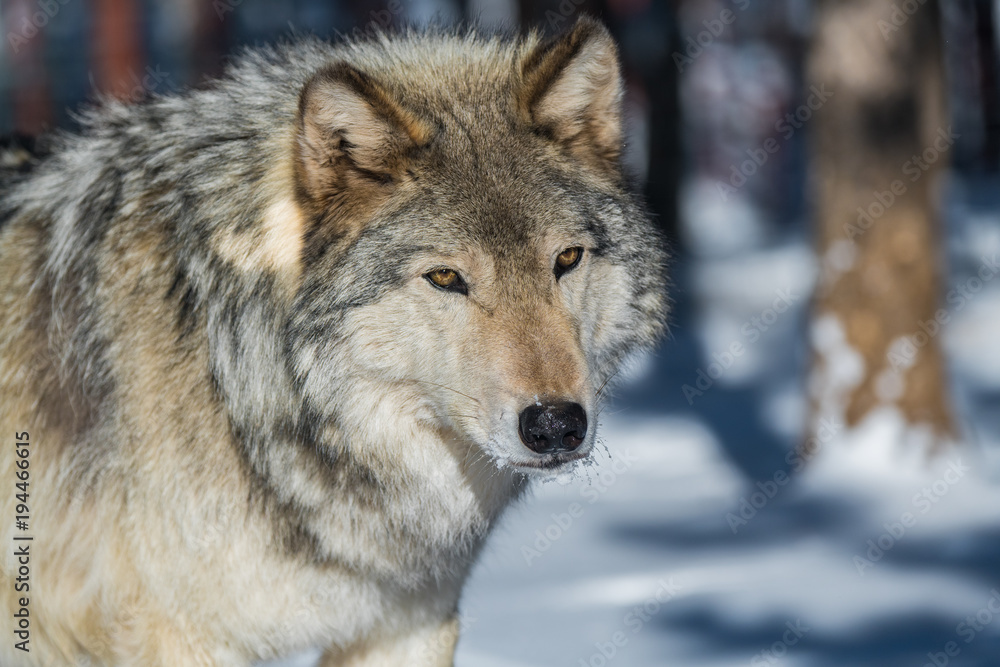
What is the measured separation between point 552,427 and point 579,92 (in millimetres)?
1019

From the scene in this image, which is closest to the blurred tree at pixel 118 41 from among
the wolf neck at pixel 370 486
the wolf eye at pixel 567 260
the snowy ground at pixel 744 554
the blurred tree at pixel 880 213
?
the snowy ground at pixel 744 554

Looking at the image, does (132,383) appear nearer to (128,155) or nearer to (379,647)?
(128,155)

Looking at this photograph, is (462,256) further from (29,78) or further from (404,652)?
(29,78)

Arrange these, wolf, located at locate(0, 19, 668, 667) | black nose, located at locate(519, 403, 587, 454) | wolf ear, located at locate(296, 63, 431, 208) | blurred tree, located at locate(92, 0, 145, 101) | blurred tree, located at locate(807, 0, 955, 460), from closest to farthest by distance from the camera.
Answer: black nose, located at locate(519, 403, 587, 454) < wolf ear, located at locate(296, 63, 431, 208) < wolf, located at locate(0, 19, 668, 667) < blurred tree, located at locate(807, 0, 955, 460) < blurred tree, located at locate(92, 0, 145, 101)

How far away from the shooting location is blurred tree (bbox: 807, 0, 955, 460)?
5613 millimetres

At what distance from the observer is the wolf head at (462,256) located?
2543mm

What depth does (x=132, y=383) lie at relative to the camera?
2768mm

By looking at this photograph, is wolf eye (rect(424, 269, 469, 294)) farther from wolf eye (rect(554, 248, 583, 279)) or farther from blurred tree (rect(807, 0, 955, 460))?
blurred tree (rect(807, 0, 955, 460))

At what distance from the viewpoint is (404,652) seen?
3.24 meters

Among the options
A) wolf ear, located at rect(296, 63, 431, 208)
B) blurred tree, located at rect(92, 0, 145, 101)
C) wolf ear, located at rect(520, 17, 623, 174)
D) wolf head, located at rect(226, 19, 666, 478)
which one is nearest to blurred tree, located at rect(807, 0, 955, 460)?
wolf ear, located at rect(520, 17, 623, 174)

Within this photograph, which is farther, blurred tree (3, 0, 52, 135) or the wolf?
blurred tree (3, 0, 52, 135)

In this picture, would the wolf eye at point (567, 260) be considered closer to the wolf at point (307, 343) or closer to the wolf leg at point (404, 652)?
the wolf at point (307, 343)

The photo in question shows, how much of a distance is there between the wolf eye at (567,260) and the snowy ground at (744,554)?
0.55 m

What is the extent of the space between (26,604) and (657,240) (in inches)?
81.3
